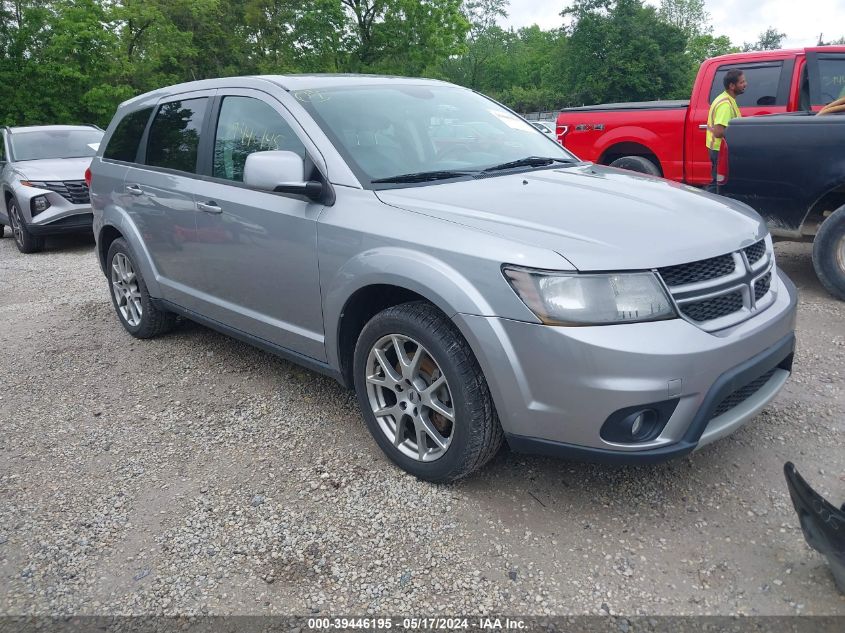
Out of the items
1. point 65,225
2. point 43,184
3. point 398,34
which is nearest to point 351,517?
point 65,225

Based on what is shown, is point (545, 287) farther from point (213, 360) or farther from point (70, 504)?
point (213, 360)

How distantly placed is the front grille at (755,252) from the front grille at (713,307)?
23cm

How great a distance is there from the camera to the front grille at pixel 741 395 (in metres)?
2.65

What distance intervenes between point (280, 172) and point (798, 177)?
13.3 feet

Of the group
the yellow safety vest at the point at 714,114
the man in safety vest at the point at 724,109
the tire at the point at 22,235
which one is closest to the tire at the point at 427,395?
the man in safety vest at the point at 724,109

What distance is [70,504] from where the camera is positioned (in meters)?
3.05

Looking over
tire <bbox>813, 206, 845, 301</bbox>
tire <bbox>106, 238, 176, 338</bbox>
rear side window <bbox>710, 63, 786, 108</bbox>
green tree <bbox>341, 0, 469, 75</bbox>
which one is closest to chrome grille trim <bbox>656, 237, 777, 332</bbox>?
tire <bbox>813, 206, 845, 301</bbox>

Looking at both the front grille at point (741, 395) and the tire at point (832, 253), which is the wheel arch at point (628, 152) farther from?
the front grille at point (741, 395)

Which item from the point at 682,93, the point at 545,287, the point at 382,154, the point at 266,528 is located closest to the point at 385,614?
the point at 266,528

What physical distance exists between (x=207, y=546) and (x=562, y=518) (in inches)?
55.1

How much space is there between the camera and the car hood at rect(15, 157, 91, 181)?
929 centimetres

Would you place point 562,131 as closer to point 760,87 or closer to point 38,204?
point 760,87

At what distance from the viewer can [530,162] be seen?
12.1 feet

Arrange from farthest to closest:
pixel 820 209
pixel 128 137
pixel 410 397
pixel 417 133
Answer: pixel 820 209 < pixel 128 137 < pixel 417 133 < pixel 410 397
